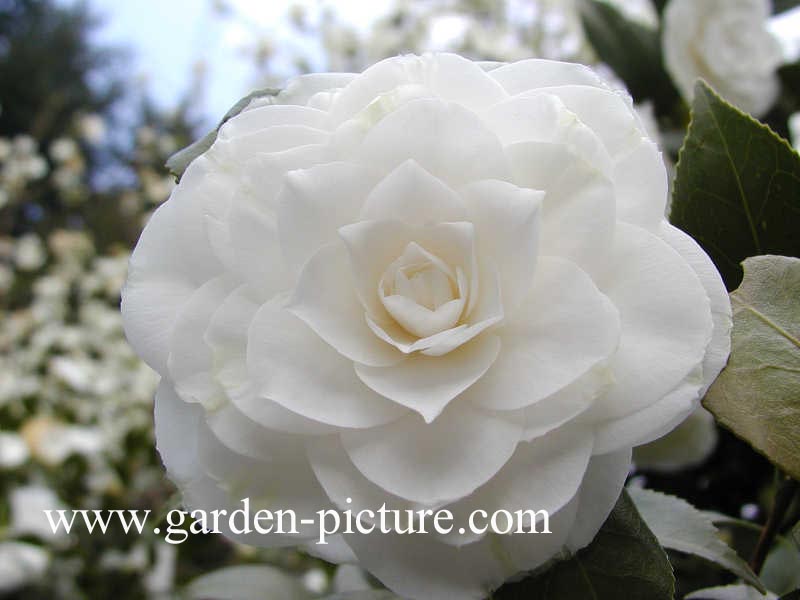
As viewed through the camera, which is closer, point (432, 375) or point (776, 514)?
point (432, 375)

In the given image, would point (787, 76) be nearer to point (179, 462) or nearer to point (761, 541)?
point (761, 541)

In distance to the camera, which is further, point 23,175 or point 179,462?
point 23,175

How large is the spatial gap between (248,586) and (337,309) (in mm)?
329

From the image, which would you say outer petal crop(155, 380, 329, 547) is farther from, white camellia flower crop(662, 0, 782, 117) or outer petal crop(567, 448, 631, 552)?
white camellia flower crop(662, 0, 782, 117)

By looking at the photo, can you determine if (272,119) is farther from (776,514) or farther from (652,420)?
(776,514)

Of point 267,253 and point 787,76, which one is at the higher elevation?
point 267,253

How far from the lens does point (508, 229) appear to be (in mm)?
261

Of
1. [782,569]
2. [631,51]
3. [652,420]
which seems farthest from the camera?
[631,51]

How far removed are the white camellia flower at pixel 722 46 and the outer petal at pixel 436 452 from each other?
538 millimetres

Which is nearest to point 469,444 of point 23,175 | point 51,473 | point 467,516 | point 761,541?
point 467,516

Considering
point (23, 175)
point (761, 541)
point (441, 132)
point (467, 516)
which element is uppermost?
point (441, 132)

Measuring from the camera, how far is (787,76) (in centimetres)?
76

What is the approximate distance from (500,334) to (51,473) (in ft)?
4.20

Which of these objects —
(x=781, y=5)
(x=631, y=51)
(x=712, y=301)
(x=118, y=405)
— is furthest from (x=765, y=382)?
(x=118, y=405)
